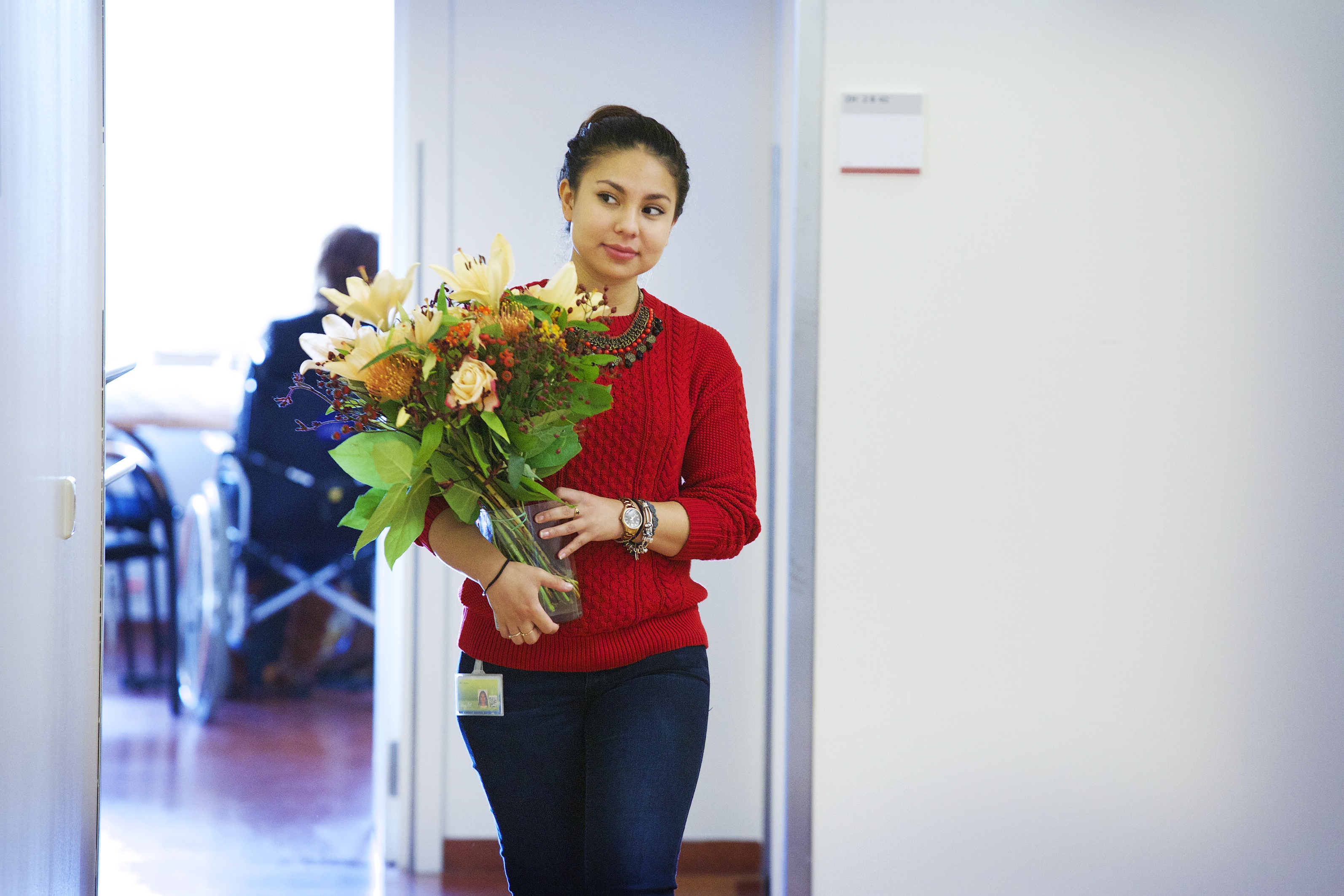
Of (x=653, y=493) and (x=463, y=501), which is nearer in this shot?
(x=463, y=501)

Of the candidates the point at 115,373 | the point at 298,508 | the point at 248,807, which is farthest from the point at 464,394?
the point at 298,508

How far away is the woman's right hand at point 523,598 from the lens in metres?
1.25

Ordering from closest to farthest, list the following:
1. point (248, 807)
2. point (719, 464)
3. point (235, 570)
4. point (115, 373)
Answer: point (719, 464), point (115, 373), point (248, 807), point (235, 570)

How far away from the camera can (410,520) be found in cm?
124

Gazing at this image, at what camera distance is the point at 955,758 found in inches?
75.3

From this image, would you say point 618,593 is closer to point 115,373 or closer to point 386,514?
point 386,514

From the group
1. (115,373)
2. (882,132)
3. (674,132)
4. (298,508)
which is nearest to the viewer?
(115,373)

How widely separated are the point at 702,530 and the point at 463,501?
0.32 metres

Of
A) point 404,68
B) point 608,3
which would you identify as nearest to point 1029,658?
point 608,3

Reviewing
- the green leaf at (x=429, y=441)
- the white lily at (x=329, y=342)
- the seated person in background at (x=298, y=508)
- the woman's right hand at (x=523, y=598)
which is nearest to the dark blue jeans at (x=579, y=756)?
the woman's right hand at (x=523, y=598)

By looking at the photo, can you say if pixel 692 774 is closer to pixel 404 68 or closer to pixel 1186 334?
pixel 1186 334

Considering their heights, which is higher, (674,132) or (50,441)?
(674,132)

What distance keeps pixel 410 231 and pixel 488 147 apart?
27 centimetres

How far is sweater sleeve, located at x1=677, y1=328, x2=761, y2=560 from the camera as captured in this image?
1.38m
